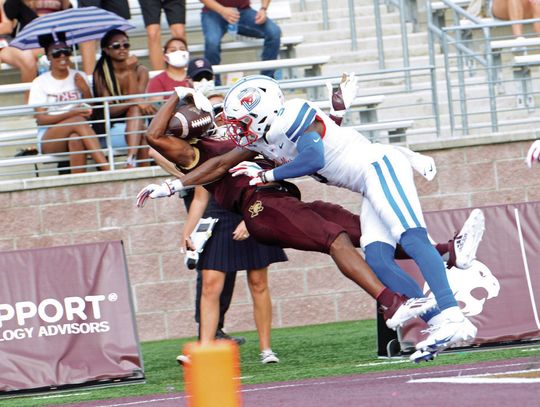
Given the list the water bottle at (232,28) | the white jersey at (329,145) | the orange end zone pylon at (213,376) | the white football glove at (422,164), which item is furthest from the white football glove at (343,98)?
the water bottle at (232,28)

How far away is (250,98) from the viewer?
334 inches

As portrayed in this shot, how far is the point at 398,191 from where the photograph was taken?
8.34 m

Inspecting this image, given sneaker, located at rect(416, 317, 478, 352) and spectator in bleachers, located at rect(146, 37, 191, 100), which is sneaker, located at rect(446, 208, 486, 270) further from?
spectator in bleachers, located at rect(146, 37, 191, 100)

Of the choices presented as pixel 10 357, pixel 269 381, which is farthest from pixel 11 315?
pixel 269 381

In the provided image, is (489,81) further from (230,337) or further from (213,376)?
(213,376)

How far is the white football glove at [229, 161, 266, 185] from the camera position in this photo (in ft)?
28.3

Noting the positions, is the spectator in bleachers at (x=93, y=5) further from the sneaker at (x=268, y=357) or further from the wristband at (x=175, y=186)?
the wristband at (x=175, y=186)

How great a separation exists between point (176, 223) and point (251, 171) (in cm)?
429

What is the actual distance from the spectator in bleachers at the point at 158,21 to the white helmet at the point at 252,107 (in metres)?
6.27

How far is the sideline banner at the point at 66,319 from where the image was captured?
949 cm

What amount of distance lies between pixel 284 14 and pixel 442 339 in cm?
855

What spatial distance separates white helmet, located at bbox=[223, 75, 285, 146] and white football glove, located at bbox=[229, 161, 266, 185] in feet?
0.62

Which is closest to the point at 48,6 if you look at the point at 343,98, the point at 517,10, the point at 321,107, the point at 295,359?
the point at 321,107

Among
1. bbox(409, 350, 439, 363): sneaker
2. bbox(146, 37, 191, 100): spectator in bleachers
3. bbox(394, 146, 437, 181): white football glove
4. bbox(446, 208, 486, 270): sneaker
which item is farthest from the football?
bbox(146, 37, 191, 100): spectator in bleachers
